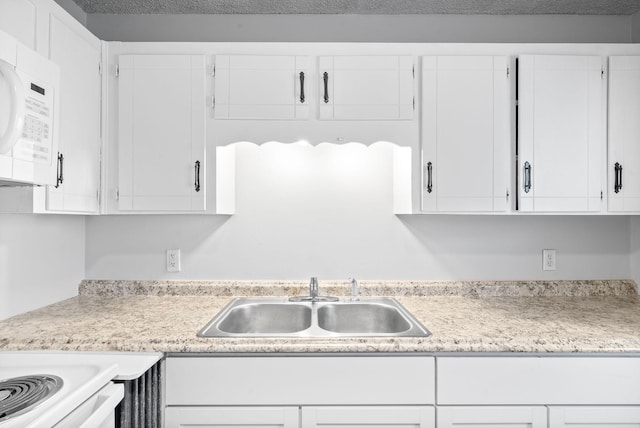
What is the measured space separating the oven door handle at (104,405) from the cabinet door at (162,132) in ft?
2.89

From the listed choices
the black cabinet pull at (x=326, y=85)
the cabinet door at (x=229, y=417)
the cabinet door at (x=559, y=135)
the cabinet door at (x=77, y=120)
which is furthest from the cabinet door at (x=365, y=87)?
the cabinet door at (x=229, y=417)

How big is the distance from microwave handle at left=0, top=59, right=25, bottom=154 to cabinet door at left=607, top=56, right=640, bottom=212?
227 cm

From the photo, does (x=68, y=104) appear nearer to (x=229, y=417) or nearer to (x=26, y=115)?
(x=26, y=115)

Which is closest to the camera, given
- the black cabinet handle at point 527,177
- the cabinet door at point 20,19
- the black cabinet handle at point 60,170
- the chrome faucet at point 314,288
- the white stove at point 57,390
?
the white stove at point 57,390

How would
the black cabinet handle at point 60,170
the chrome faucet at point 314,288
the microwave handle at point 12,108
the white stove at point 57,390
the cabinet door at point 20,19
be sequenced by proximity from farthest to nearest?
the chrome faucet at point 314,288 → the black cabinet handle at point 60,170 → the cabinet door at point 20,19 → the microwave handle at point 12,108 → the white stove at point 57,390

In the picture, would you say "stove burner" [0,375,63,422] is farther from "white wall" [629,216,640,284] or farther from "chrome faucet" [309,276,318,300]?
"white wall" [629,216,640,284]

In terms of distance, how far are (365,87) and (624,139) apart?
3.99 feet

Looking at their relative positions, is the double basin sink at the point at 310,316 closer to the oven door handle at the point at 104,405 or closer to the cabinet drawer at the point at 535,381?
the cabinet drawer at the point at 535,381

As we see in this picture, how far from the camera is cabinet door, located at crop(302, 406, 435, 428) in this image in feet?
4.67

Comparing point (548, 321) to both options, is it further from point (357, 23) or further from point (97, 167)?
point (97, 167)

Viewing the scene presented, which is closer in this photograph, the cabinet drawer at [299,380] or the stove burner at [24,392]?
the stove burner at [24,392]

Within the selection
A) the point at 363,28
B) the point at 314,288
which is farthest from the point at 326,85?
the point at 314,288

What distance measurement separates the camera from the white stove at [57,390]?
94cm

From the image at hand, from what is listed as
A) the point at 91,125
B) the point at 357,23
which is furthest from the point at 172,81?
the point at 357,23
